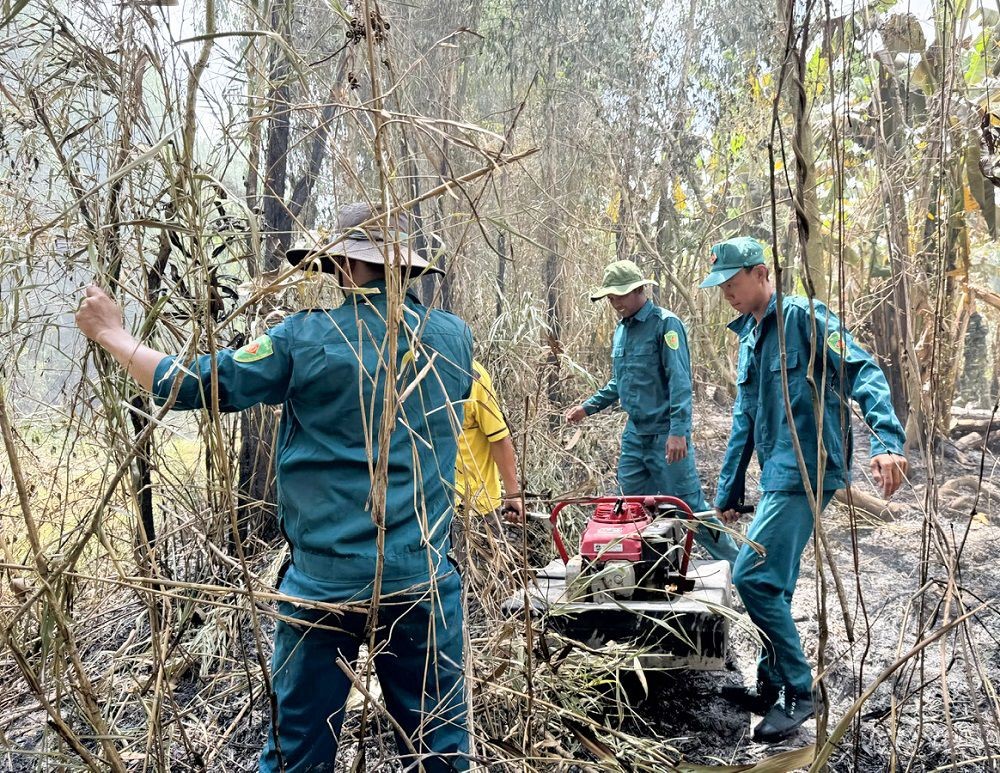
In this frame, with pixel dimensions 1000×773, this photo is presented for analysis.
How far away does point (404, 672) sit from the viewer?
2.57 m

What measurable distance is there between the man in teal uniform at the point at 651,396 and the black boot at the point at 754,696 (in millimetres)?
1277

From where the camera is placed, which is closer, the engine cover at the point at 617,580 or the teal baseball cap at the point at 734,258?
the engine cover at the point at 617,580

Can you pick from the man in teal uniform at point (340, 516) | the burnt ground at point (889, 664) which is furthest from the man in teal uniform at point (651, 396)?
the man in teal uniform at point (340, 516)

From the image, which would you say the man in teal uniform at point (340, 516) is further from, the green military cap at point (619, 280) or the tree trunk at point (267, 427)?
the green military cap at point (619, 280)

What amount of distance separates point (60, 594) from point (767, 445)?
2872mm

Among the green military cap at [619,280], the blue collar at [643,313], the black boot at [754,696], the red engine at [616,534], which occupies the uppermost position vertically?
the green military cap at [619,280]

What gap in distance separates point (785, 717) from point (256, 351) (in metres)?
2.68

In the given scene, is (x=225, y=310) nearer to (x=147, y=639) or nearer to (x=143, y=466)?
(x=143, y=466)

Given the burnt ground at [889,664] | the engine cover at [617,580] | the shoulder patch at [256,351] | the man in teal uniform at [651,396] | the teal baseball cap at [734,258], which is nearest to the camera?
the burnt ground at [889,664]

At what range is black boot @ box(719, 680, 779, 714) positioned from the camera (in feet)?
12.6

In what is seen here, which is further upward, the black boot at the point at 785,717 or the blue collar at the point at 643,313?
the blue collar at the point at 643,313

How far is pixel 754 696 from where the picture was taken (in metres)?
4.02

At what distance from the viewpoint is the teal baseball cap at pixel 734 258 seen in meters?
3.82

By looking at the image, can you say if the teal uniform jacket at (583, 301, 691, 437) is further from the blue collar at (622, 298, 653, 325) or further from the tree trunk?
the tree trunk
